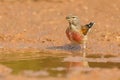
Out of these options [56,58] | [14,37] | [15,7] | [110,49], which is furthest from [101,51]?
[15,7]

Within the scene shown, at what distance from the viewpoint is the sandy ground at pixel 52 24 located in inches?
547

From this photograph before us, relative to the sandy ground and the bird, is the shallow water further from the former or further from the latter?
the sandy ground

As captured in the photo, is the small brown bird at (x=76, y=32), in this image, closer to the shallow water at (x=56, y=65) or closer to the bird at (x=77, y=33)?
the bird at (x=77, y=33)

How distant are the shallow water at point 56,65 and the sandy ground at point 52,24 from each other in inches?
41.7

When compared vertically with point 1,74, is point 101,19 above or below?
above

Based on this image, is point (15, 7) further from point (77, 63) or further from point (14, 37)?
point (77, 63)

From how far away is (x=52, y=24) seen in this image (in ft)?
52.5

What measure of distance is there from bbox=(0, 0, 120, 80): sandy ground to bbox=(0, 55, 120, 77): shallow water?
1.06 m

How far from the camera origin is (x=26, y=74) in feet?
33.6

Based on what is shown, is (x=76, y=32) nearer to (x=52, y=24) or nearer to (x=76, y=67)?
(x=76, y=67)

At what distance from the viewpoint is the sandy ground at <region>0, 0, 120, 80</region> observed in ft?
45.6

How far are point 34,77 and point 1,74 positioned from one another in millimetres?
762

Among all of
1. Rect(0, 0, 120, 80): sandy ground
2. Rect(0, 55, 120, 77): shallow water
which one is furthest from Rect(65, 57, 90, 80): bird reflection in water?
Rect(0, 0, 120, 80): sandy ground

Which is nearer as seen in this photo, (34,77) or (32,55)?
(34,77)
